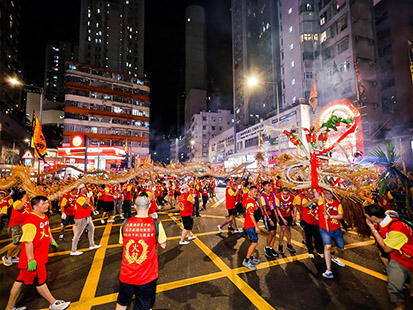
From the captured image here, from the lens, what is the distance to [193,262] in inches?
207

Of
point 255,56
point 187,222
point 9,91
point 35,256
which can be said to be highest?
point 255,56

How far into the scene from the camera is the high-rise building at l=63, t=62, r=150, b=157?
41.5 m

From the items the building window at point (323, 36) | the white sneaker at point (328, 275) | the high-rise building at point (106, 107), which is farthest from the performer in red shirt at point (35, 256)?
the high-rise building at point (106, 107)

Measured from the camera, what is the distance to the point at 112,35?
59.9m

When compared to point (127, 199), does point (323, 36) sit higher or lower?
higher

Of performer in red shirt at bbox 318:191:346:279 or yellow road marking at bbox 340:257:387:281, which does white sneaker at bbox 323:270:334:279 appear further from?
yellow road marking at bbox 340:257:387:281

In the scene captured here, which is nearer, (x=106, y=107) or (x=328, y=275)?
(x=328, y=275)

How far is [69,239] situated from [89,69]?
4812 centimetres

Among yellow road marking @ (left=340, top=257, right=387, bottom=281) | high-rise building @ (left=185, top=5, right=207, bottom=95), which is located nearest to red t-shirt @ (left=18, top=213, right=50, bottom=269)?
yellow road marking @ (left=340, top=257, right=387, bottom=281)

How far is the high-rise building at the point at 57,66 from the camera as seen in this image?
3290 inches

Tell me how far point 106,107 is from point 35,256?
48212mm

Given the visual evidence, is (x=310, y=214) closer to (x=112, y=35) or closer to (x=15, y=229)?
(x=15, y=229)

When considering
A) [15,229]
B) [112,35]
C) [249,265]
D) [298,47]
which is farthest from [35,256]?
[112,35]

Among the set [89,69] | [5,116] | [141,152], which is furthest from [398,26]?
[5,116]
